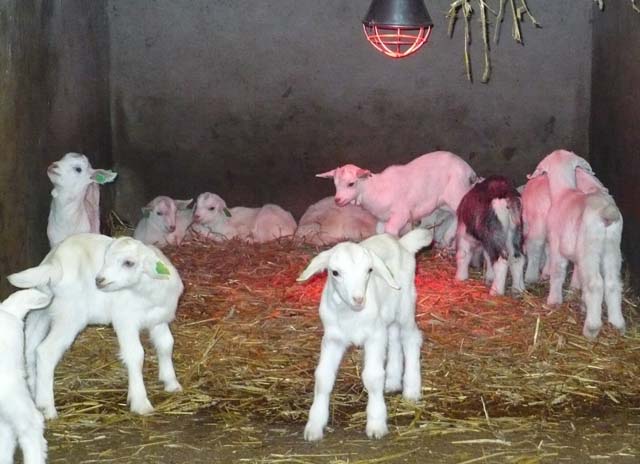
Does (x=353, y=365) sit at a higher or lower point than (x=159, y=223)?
lower

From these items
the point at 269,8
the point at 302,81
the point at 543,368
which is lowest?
the point at 543,368

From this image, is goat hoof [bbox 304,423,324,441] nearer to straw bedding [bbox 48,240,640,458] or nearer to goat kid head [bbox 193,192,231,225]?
straw bedding [bbox 48,240,640,458]

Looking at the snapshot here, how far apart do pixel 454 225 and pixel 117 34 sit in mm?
4221

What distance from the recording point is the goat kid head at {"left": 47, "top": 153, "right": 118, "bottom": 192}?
9.58 meters

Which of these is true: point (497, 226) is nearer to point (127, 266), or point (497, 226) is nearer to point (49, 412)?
point (127, 266)

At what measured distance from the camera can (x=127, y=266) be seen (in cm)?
725

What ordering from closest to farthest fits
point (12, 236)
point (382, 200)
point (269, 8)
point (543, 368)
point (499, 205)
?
1. point (543, 368)
2. point (12, 236)
3. point (499, 205)
4. point (382, 200)
5. point (269, 8)

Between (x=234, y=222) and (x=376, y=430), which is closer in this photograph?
(x=376, y=430)

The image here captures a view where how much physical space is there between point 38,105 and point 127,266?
2840mm

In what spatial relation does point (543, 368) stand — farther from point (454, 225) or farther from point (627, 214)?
point (454, 225)

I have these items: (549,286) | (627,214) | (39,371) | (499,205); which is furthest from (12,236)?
(627,214)

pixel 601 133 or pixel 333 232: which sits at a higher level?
pixel 601 133

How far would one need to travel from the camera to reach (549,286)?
1045 cm

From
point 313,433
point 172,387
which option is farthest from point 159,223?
point 313,433
